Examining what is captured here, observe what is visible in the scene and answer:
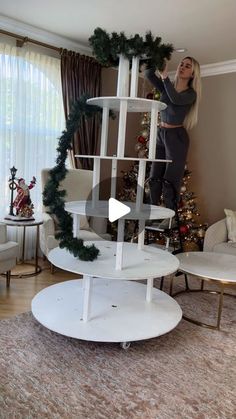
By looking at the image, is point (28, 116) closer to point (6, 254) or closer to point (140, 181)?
point (6, 254)

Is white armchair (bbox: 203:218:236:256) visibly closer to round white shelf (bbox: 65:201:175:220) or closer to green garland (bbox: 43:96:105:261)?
round white shelf (bbox: 65:201:175:220)

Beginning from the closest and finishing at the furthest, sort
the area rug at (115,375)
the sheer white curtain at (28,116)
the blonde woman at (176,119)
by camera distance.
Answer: the area rug at (115,375) → the blonde woman at (176,119) → the sheer white curtain at (28,116)

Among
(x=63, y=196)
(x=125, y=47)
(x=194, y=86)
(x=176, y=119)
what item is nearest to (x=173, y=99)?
(x=176, y=119)

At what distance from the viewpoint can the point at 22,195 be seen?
12.1 ft

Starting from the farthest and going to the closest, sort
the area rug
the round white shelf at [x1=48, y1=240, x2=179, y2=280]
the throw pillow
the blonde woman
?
the throw pillow, the blonde woman, the round white shelf at [x1=48, y1=240, x2=179, y2=280], the area rug

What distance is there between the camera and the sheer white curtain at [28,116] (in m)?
3.79

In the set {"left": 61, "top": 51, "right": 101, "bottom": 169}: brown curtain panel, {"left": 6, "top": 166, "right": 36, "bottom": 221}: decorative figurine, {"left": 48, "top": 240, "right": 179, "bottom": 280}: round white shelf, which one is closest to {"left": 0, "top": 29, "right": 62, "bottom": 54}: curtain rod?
{"left": 61, "top": 51, "right": 101, "bottom": 169}: brown curtain panel

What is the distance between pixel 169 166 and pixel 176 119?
36 centimetres

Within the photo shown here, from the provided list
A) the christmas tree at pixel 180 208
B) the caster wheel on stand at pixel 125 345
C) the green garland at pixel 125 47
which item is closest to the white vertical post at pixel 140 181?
the green garland at pixel 125 47

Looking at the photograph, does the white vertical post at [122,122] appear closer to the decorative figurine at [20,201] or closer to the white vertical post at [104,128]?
the white vertical post at [104,128]

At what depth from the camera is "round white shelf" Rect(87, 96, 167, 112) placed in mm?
2160

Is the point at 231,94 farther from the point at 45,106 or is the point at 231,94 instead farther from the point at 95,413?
the point at 95,413

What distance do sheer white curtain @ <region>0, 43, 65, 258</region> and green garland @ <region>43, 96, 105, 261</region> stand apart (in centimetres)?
165

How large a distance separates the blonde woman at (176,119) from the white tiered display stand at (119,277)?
0.36 metres
